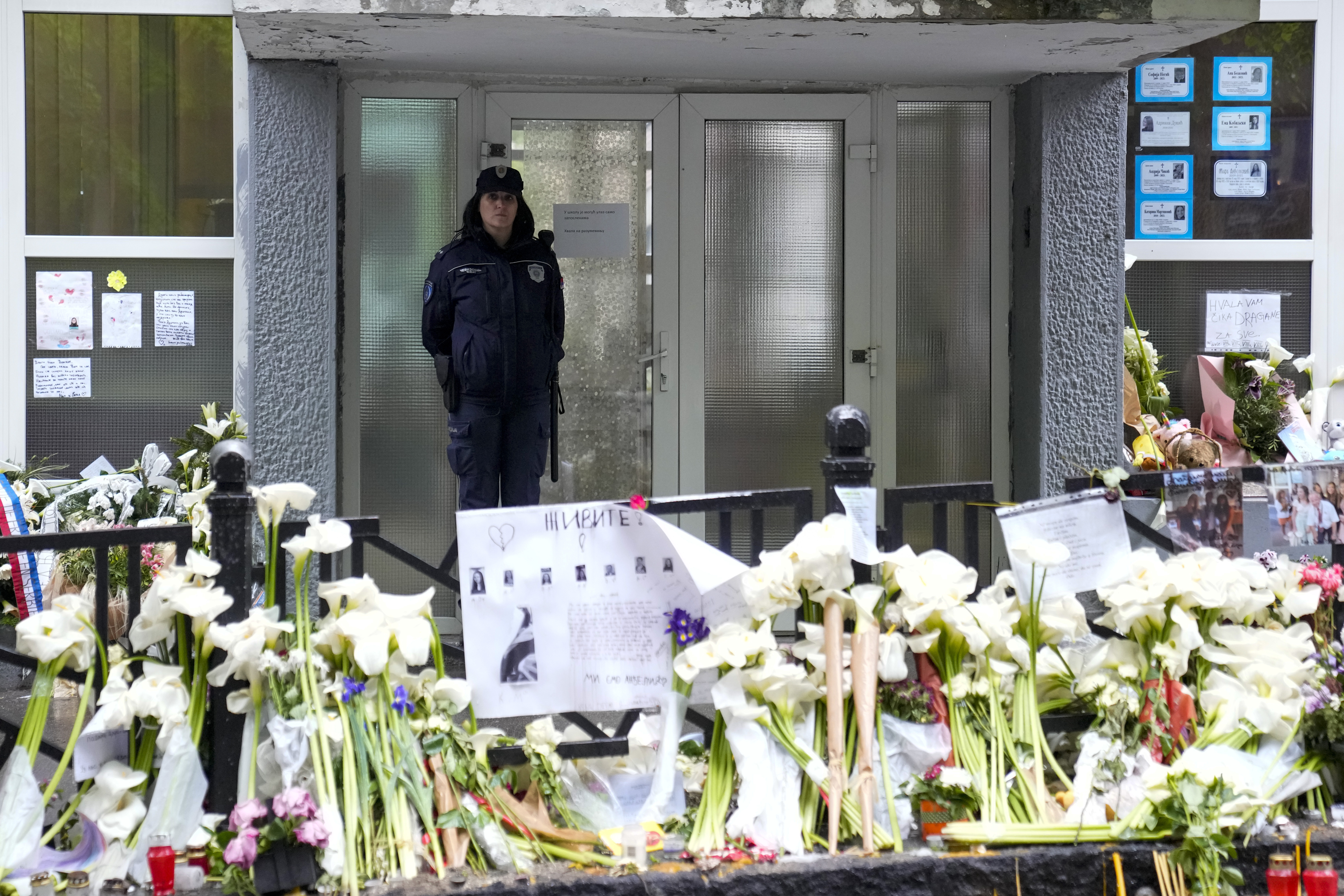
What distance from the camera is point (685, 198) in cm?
577

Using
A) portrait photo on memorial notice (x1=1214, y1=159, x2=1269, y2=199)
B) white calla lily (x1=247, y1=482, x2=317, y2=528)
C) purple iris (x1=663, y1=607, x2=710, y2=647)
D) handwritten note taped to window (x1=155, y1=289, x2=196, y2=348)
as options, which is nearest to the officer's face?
handwritten note taped to window (x1=155, y1=289, x2=196, y2=348)

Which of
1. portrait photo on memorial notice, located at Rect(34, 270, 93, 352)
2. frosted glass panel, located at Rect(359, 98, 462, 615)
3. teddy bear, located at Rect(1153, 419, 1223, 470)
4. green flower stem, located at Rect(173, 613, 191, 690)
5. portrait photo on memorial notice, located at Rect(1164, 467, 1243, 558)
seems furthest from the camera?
frosted glass panel, located at Rect(359, 98, 462, 615)

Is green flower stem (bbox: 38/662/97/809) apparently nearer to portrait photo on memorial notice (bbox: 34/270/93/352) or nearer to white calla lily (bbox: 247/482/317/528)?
white calla lily (bbox: 247/482/317/528)

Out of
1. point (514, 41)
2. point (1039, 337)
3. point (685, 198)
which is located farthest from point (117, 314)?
point (1039, 337)

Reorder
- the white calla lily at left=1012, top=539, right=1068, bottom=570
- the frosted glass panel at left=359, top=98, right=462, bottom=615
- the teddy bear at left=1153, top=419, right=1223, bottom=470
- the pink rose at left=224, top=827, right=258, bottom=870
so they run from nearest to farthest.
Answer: the pink rose at left=224, top=827, right=258, bottom=870 < the white calla lily at left=1012, top=539, right=1068, bottom=570 < the teddy bear at left=1153, top=419, right=1223, bottom=470 < the frosted glass panel at left=359, top=98, right=462, bottom=615

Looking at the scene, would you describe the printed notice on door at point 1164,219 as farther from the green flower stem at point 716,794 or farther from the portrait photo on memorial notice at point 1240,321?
the green flower stem at point 716,794

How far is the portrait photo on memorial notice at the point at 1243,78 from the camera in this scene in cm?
581

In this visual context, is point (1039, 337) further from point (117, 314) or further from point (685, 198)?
point (117, 314)

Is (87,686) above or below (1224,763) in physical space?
above

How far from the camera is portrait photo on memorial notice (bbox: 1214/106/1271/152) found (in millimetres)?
5805

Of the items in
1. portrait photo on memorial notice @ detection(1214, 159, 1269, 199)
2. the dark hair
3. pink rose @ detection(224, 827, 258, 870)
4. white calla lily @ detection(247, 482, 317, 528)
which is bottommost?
pink rose @ detection(224, 827, 258, 870)

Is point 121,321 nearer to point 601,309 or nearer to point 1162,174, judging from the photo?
point 601,309

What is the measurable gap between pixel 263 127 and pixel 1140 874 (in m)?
4.06

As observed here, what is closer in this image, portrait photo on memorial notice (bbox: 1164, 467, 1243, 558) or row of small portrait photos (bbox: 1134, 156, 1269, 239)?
portrait photo on memorial notice (bbox: 1164, 467, 1243, 558)
